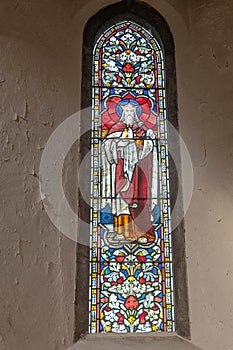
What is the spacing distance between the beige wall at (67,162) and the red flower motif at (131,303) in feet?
0.97

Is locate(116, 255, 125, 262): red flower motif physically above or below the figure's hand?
below

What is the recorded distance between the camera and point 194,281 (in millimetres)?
3135

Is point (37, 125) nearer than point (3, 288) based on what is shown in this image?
No

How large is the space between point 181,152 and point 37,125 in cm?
83

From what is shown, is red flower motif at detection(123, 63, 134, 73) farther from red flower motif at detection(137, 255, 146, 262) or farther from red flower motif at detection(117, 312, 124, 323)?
red flower motif at detection(117, 312, 124, 323)

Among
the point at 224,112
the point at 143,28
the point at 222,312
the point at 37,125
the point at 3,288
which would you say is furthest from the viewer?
the point at 143,28

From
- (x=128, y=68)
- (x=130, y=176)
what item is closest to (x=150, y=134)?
(x=130, y=176)

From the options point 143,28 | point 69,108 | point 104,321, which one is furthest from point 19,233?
point 143,28

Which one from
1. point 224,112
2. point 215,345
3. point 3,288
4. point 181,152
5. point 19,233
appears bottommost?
point 215,345

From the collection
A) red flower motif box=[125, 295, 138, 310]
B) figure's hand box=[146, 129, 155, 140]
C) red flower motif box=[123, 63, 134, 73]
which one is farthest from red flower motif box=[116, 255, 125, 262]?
red flower motif box=[123, 63, 134, 73]

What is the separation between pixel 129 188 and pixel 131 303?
0.67 metres

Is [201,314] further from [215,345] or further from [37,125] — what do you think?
[37,125]

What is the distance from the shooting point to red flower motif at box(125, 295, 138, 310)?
318 cm

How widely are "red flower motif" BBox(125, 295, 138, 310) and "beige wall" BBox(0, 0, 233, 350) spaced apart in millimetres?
297
